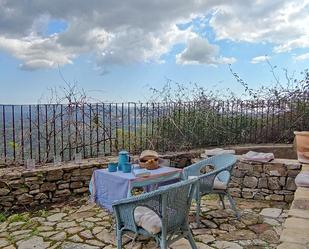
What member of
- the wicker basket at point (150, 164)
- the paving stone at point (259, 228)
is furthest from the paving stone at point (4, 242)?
the paving stone at point (259, 228)

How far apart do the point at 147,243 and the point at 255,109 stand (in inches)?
173

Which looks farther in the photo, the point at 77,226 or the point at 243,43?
the point at 243,43

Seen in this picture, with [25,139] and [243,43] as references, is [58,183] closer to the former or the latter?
[25,139]

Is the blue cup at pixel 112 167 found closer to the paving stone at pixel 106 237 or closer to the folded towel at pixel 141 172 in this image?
the folded towel at pixel 141 172

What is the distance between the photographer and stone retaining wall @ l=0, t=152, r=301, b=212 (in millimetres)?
4688

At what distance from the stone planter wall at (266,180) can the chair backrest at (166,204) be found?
8.49 ft

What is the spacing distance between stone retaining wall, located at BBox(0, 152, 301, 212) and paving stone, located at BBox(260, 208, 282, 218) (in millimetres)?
486

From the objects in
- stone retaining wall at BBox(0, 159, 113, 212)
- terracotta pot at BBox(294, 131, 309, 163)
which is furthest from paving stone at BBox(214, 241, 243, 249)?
stone retaining wall at BBox(0, 159, 113, 212)

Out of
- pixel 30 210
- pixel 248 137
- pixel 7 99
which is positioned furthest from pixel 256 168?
pixel 7 99

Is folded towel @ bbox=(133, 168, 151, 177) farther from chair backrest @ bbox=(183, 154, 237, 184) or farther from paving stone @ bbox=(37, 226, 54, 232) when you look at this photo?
paving stone @ bbox=(37, 226, 54, 232)

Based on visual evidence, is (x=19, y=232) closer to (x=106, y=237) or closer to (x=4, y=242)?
(x=4, y=242)

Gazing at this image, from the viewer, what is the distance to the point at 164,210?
8.29 feet

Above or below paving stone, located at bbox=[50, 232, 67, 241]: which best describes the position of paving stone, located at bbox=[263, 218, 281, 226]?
above

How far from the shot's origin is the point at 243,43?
6234 millimetres
